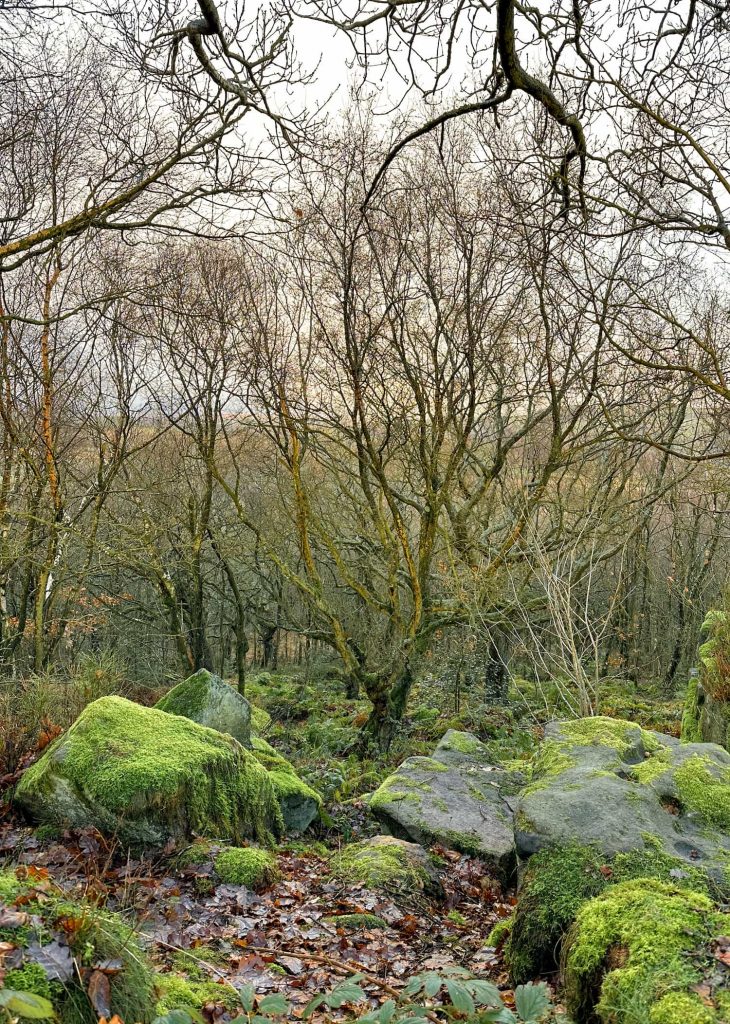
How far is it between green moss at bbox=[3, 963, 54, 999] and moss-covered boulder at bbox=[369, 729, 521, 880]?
4.48m

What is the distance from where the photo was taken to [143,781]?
5184mm

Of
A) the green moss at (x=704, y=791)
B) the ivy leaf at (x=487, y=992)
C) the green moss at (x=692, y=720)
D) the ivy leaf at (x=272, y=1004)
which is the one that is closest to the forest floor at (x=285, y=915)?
the ivy leaf at (x=487, y=992)

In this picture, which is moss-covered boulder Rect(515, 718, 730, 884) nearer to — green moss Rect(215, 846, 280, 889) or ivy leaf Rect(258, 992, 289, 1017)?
green moss Rect(215, 846, 280, 889)

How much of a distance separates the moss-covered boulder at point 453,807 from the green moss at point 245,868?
1.60 m

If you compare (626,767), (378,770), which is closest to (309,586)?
(378,770)

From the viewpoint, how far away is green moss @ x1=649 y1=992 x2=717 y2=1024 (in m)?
2.32

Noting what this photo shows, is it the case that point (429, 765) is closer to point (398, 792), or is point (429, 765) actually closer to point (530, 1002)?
point (398, 792)

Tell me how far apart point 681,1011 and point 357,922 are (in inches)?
102

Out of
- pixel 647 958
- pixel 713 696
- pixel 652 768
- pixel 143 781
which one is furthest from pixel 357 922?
pixel 713 696

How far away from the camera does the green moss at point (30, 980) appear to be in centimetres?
220

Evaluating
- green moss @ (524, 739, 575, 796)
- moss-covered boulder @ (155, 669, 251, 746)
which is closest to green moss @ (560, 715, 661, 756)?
green moss @ (524, 739, 575, 796)

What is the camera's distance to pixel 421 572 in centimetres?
1072

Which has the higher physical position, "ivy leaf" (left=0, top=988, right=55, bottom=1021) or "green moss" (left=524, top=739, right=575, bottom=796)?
"ivy leaf" (left=0, top=988, right=55, bottom=1021)

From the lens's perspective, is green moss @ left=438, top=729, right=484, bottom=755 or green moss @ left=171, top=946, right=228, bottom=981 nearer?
green moss @ left=171, top=946, right=228, bottom=981
